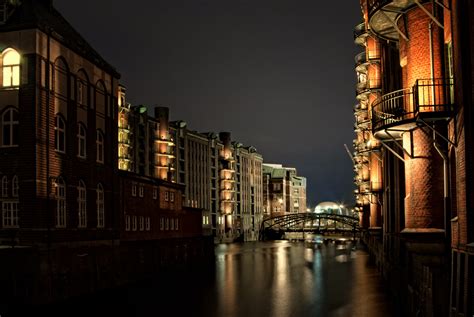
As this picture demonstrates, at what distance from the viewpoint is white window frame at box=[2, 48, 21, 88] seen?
35.8 m

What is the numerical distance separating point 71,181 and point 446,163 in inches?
1018

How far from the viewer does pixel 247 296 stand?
43219 millimetres

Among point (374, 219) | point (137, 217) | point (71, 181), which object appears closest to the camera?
point (71, 181)

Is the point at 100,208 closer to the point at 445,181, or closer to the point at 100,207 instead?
the point at 100,207

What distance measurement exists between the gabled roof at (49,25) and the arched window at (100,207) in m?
9.10

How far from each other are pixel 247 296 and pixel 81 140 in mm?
16015

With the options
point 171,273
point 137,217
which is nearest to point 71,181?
point 137,217

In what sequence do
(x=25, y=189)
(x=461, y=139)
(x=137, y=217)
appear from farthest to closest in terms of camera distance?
(x=137, y=217) < (x=25, y=189) < (x=461, y=139)

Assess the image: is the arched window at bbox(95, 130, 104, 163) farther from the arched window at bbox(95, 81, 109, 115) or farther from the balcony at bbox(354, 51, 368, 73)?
the balcony at bbox(354, 51, 368, 73)

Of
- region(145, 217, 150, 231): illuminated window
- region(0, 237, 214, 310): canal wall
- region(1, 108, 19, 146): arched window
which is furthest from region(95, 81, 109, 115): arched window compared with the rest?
region(145, 217, 150, 231): illuminated window

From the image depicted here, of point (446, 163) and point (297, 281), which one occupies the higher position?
point (446, 163)

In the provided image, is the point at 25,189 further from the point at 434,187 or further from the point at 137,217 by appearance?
the point at 434,187

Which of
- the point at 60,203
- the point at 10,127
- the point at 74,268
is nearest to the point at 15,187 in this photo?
the point at 60,203

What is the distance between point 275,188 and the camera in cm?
19588
